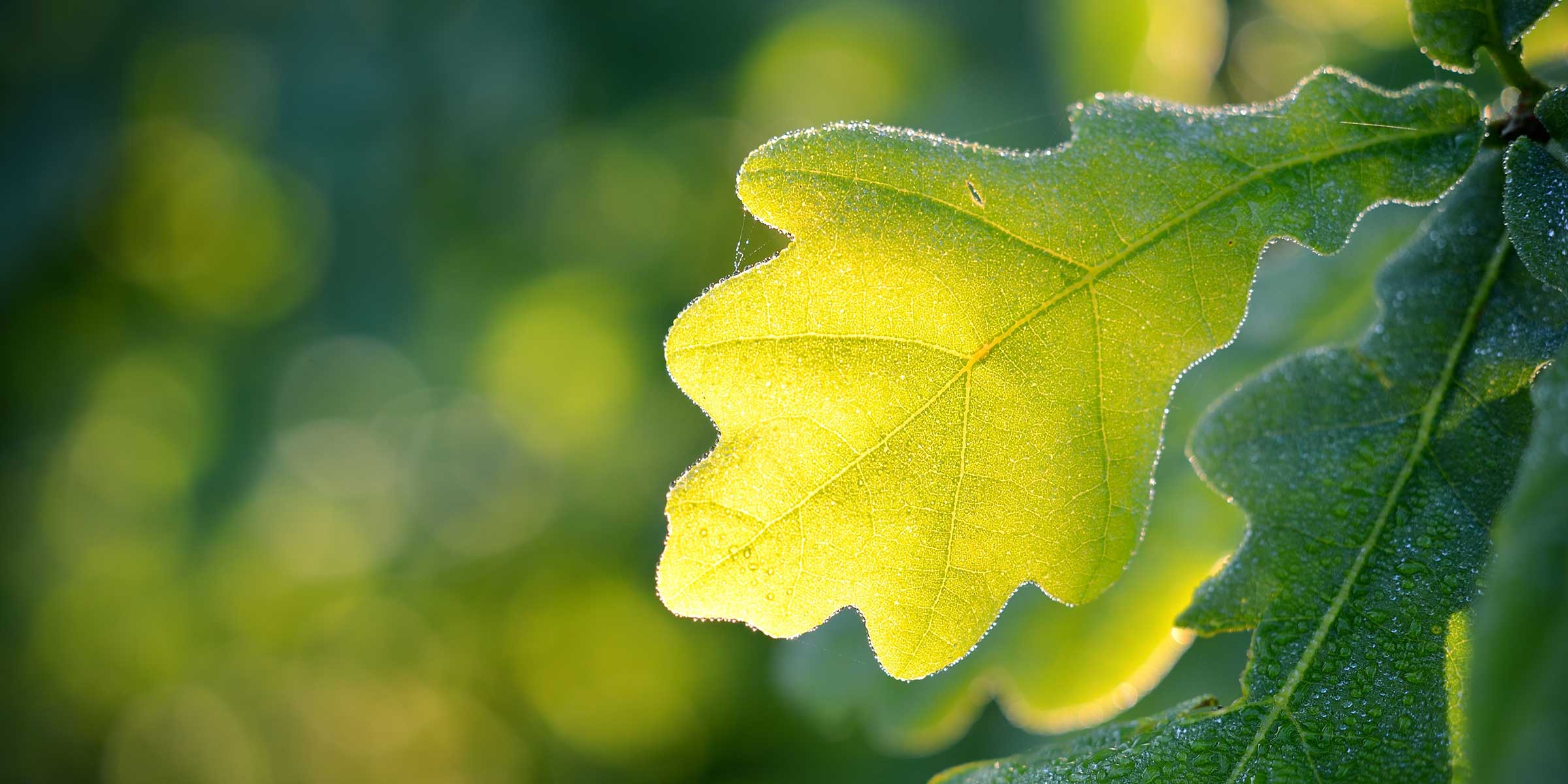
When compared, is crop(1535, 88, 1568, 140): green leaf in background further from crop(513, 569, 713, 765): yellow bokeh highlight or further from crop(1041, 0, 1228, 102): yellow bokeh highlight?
crop(513, 569, 713, 765): yellow bokeh highlight

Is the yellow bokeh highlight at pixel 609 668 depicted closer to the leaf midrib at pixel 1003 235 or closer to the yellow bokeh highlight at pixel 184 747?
the yellow bokeh highlight at pixel 184 747

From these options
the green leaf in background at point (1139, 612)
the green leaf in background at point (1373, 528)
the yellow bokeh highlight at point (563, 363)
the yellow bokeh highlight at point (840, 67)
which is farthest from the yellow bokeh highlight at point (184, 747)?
the green leaf in background at point (1373, 528)

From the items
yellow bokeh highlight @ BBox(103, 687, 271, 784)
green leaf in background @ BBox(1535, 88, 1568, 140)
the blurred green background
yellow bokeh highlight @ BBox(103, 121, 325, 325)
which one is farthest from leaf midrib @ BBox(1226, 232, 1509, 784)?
yellow bokeh highlight @ BBox(103, 687, 271, 784)

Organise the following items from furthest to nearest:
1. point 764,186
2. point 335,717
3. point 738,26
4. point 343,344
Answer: point 335,717 < point 343,344 < point 738,26 < point 764,186

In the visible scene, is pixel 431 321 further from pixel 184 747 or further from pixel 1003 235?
pixel 184 747

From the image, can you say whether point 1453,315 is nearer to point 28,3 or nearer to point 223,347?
point 223,347

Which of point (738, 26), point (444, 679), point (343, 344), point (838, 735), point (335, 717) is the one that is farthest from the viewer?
point (335, 717)

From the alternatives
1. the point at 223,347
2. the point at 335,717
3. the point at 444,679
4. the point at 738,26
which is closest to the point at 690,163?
the point at 738,26
